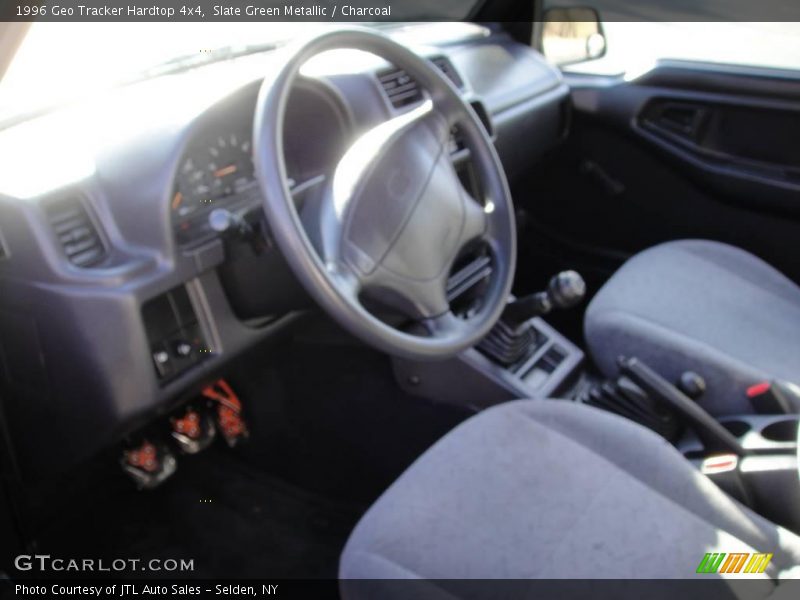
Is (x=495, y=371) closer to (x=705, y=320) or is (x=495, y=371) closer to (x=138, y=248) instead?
(x=705, y=320)

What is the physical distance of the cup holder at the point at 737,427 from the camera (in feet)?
5.35

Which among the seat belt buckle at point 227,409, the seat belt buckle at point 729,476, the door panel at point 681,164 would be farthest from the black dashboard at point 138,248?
the door panel at point 681,164

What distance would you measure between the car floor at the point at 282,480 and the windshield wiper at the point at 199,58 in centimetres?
62

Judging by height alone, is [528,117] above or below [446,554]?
above

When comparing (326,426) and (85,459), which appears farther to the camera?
(326,426)

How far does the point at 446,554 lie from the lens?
1226mm

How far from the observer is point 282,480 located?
210 cm

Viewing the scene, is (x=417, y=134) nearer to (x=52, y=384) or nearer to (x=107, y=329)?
(x=107, y=329)

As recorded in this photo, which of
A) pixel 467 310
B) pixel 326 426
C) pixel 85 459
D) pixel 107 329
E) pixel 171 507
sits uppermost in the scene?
pixel 107 329

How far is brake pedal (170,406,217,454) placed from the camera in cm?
185

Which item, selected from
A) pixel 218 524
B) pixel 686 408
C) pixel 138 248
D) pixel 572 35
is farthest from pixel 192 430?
pixel 572 35

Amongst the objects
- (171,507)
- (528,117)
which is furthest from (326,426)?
(528,117)

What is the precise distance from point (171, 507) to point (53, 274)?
0.93 metres

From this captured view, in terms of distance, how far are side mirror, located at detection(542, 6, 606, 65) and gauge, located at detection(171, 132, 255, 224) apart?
144 cm
